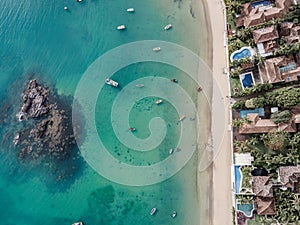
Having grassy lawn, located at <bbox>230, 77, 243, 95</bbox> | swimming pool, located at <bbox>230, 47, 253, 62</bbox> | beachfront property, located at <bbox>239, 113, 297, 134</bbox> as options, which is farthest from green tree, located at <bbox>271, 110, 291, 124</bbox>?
swimming pool, located at <bbox>230, 47, 253, 62</bbox>

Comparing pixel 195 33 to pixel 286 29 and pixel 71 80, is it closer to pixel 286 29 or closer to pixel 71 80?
pixel 286 29

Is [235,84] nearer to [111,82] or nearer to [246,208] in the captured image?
[246,208]

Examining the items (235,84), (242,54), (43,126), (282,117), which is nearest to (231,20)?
(242,54)

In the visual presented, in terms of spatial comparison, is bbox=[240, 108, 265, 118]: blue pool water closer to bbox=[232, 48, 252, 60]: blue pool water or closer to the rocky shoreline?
bbox=[232, 48, 252, 60]: blue pool water

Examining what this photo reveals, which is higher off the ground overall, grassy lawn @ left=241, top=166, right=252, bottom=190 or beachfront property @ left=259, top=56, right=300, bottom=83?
beachfront property @ left=259, top=56, right=300, bottom=83

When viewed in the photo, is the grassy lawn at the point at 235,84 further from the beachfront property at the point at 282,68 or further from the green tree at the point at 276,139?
the green tree at the point at 276,139

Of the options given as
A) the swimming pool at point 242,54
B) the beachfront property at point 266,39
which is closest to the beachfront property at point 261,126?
the swimming pool at point 242,54
